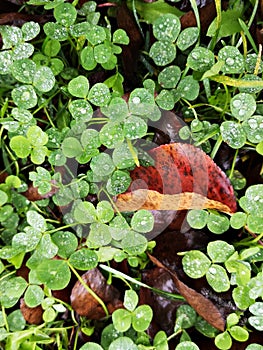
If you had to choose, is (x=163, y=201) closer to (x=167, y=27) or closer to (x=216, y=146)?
(x=216, y=146)

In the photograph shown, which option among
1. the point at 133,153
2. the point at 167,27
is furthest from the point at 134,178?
the point at 167,27

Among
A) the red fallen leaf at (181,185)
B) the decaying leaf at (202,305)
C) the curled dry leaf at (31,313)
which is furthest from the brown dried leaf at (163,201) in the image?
the curled dry leaf at (31,313)

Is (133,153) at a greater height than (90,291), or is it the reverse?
(133,153)

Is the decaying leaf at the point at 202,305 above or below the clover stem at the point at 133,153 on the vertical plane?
below

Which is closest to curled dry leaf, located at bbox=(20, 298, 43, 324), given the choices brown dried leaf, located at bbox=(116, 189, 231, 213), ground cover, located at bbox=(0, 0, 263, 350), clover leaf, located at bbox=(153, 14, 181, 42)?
ground cover, located at bbox=(0, 0, 263, 350)

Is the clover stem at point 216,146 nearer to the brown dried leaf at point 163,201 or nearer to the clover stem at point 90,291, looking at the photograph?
the brown dried leaf at point 163,201

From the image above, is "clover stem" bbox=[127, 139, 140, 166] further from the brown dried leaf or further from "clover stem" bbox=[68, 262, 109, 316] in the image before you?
"clover stem" bbox=[68, 262, 109, 316]

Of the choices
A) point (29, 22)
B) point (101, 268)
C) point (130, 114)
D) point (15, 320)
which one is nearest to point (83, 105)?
point (130, 114)
